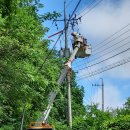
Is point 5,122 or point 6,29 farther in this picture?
point 5,122

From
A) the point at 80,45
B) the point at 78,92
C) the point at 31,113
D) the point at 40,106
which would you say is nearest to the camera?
the point at 40,106

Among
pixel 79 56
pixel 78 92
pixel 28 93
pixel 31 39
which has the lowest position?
pixel 28 93

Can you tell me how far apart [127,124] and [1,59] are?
13339mm

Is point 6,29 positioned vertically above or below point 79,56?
below

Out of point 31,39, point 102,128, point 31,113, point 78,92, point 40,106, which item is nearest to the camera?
point 31,39

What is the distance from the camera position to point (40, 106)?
2602 cm

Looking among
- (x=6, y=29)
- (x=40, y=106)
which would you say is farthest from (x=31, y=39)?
(x=40, y=106)

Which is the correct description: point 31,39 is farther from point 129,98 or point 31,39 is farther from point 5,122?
point 129,98

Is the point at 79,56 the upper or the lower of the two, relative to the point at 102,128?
upper

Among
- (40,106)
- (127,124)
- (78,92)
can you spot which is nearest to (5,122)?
(40,106)

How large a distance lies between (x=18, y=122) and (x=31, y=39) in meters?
10.6

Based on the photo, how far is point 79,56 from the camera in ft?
119

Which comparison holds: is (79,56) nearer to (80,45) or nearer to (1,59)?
(80,45)

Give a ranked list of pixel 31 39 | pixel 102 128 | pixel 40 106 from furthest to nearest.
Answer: pixel 102 128
pixel 40 106
pixel 31 39
